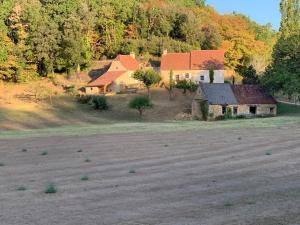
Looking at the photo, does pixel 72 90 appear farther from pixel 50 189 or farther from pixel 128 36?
pixel 50 189

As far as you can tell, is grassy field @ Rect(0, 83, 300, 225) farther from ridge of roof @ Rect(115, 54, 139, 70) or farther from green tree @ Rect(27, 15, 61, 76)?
ridge of roof @ Rect(115, 54, 139, 70)

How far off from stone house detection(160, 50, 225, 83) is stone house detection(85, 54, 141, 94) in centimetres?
500

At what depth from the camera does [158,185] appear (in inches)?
629

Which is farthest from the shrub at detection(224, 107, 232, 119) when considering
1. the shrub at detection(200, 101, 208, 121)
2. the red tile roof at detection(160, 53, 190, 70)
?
the red tile roof at detection(160, 53, 190, 70)

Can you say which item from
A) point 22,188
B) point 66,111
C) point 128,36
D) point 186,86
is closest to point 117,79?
point 186,86

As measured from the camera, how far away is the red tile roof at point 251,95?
66938 millimetres

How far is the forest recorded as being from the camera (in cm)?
7719

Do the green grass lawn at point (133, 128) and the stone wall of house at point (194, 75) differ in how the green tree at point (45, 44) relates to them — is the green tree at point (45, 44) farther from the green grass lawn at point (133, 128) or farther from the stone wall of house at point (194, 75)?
the green grass lawn at point (133, 128)

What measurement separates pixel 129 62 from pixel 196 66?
1064 cm

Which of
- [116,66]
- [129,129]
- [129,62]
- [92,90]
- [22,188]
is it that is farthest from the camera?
[129,62]

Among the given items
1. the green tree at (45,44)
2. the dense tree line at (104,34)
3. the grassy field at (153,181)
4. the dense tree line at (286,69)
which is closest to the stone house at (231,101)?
the dense tree line at (286,69)

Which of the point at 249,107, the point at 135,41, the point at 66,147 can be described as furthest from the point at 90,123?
the point at 135,41

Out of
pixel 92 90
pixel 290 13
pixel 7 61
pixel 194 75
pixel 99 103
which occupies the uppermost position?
pixel 290 13

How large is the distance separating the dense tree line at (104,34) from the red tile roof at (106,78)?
4.82 m
